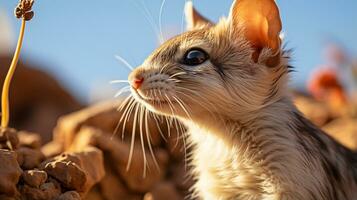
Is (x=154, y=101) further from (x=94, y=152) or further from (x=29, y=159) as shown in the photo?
(x=29, y=159)

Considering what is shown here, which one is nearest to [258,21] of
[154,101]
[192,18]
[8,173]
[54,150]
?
[154,101]

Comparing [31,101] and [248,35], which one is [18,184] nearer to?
[248,35]

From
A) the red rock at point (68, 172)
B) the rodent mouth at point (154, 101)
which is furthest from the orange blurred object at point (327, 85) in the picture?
the red rock at point (68, 172)

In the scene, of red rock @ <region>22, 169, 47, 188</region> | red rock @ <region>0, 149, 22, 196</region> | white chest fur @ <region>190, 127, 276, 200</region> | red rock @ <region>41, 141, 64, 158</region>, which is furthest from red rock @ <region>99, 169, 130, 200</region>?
→ red rock @ <region>0, 149, 22, 196</region>

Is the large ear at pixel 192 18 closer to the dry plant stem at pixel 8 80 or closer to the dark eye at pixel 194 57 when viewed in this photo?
the dark eye at pixel 194 57

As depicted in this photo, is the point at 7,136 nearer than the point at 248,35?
Yes

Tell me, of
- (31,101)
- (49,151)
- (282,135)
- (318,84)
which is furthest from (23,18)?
(31,101)
